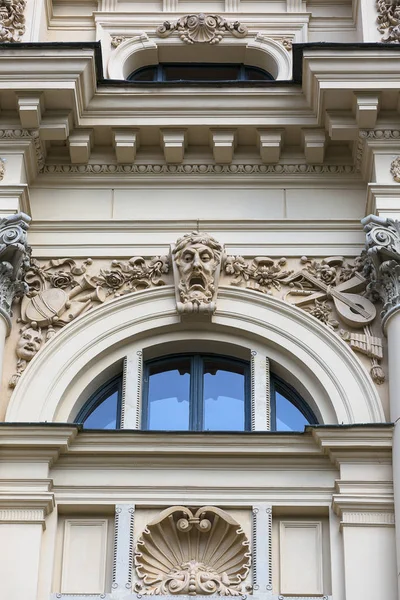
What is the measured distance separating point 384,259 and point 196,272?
2281mm

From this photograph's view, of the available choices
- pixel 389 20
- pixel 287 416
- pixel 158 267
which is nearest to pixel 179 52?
pixel 389 20

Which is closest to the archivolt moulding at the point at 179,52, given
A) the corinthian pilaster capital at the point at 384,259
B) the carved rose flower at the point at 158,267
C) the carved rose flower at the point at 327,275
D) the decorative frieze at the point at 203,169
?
the decorative frieze at the point at 203,169

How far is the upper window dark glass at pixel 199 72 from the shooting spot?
20047mm

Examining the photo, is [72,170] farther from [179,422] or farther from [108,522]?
[108,522]

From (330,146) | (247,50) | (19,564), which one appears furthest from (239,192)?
(19,564)

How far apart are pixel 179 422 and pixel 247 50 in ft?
20.1

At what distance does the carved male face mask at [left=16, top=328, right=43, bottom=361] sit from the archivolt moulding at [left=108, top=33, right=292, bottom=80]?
471 centimetres

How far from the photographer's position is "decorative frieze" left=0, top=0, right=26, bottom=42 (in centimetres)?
1897

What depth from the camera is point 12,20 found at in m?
19.1

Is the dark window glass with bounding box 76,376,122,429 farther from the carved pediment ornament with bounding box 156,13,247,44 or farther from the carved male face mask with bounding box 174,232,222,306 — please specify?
the carved pediment ornament with bounding box 156,13,247,44

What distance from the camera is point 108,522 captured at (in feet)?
51.0

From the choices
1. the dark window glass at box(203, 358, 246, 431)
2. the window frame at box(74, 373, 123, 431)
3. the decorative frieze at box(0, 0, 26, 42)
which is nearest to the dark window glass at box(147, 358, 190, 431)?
the dark window glass at box(203, 358, 246, 431)

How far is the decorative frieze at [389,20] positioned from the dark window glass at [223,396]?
517 cm

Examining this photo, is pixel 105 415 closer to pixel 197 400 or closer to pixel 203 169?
pixel 197 400
